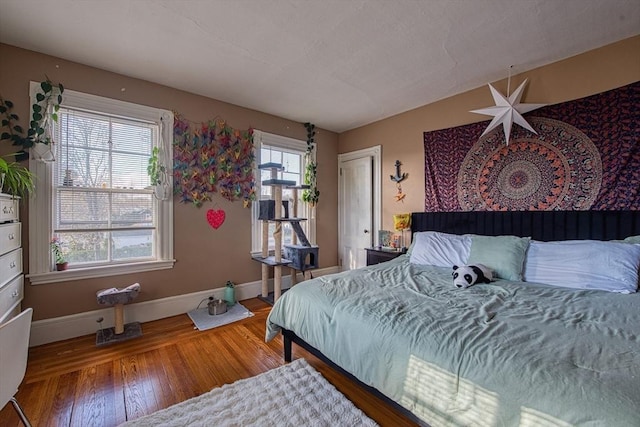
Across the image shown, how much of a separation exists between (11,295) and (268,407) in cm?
201

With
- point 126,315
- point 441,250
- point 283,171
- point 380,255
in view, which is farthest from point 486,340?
point 126,315

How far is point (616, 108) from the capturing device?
226cm

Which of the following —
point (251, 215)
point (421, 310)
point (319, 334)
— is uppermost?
point (251, 215)

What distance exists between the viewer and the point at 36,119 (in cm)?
Result: 236

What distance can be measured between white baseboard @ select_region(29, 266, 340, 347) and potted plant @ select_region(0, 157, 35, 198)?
112 cm

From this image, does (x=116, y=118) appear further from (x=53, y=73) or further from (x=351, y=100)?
(x=351, y=100)

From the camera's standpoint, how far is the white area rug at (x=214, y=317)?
2.85m

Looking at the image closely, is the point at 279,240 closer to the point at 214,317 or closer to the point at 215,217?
the point at 215,217

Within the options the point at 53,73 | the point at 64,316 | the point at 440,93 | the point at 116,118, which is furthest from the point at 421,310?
the point at 53,73

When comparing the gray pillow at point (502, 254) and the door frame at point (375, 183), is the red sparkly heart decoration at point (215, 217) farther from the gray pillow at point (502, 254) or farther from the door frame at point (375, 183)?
the gray pillow at point (502, 254)

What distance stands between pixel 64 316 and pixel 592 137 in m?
4.87

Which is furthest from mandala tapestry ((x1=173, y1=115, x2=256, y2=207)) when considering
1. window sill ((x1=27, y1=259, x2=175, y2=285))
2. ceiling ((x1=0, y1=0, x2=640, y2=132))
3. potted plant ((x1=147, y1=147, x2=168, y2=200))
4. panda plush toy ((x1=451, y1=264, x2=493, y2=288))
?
panda plush toy ((x1=451, y1=264, x2=493, y2=288))

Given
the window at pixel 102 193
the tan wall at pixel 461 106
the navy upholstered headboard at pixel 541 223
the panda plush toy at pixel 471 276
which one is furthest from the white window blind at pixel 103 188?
the navy upholstered headboard at pixel 541 223

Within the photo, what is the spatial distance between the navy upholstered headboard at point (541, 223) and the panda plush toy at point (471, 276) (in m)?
0.81
